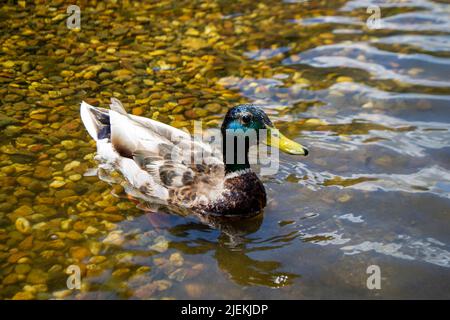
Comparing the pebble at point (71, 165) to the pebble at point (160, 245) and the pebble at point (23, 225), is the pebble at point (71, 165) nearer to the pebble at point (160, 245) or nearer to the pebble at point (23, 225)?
the pebble at point (23, 225)

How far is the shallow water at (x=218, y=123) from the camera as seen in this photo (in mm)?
5125

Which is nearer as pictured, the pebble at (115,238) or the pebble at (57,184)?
the pebble at (115,238)

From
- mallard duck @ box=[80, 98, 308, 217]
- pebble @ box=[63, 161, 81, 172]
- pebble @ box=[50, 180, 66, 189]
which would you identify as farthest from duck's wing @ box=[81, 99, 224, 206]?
pebble @ box=[50, 180, 66, 189]

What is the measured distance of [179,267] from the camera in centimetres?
520

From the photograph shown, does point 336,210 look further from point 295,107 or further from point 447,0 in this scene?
point 447,0

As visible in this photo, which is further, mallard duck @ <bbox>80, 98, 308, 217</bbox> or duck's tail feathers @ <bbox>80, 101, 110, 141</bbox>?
duck's tail feathers @ <bbox>80, 101, 110, 141</bbox>

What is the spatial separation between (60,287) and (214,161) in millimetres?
1969

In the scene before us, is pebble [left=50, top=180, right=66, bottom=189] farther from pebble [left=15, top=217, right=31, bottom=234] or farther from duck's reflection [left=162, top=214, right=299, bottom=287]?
duck's reflection [left=162, top=214, right=299, bottom=287]

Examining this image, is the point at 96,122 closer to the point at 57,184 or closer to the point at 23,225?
the point at 57,184

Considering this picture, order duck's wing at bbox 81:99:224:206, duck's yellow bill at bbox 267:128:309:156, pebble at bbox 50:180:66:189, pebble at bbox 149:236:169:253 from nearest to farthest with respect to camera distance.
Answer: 1. pebble at bbox 149:236:169:253
2. duck's yellow bill at bbox 267:128:309:156
3. duck's wing at bbox 81:99:224:206
4. pebble at bbox 50:180:66:189

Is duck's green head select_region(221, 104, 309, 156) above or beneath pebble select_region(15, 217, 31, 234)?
above

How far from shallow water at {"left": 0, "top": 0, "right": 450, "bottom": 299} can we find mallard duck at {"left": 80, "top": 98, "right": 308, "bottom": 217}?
0.18 metres

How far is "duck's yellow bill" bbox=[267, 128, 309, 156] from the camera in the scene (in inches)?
218

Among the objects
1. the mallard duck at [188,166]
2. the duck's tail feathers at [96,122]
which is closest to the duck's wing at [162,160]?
the mallard duck at [188,166]
